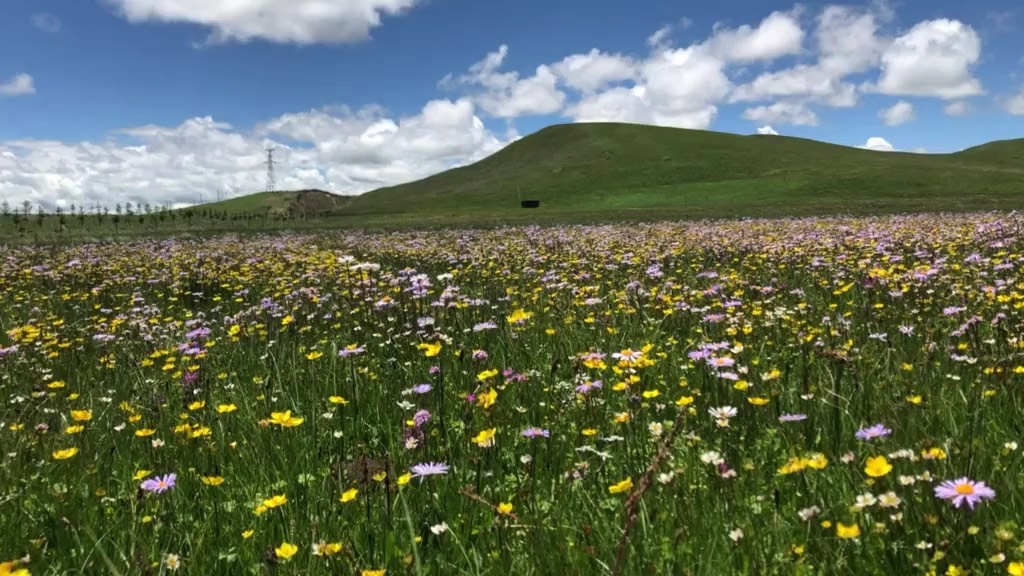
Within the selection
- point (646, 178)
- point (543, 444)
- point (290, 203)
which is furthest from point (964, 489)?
point (290, 203)

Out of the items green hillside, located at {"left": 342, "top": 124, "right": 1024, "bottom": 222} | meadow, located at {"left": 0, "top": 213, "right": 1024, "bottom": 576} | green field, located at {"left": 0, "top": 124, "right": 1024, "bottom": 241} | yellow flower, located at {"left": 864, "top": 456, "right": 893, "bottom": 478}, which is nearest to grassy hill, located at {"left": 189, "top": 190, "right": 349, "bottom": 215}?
green field, located at {"left": 0, "top": 124, "right": 1024, "bottom": 241}

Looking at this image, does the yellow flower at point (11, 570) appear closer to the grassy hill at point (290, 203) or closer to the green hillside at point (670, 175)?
the green hillside at point (670, 175)

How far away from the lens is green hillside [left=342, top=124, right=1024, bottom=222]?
8181 centimetres

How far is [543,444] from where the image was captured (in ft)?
11.4

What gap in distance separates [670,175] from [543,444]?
123m

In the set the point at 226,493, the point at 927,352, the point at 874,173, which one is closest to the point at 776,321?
the point at 927,352

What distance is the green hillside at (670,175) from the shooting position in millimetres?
81812

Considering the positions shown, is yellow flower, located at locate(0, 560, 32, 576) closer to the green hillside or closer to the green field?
the green field

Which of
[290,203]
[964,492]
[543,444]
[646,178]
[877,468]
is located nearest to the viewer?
[964,492]

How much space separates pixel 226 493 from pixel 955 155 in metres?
172

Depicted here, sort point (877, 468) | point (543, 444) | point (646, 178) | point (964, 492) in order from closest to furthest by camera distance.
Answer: point (964, 492)
point (877, 468)
point (543, 444)
point (646, 178)

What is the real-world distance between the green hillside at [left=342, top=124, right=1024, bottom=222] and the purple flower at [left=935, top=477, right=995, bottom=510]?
7025cm

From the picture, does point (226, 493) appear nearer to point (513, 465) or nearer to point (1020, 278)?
point (513, 465)

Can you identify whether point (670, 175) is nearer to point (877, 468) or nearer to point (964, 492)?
point (877, 468)
